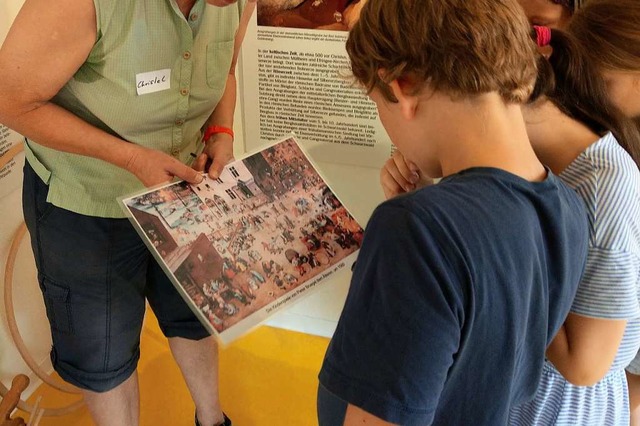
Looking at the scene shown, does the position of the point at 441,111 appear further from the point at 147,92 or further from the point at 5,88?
the point at 5,88

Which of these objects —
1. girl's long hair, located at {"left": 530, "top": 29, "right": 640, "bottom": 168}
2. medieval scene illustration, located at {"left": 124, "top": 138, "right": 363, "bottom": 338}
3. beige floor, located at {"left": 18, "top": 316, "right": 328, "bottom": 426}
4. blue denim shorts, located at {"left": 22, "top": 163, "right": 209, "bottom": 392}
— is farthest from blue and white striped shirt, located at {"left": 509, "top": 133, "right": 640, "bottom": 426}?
beige floor, located at {"left": 18, "top": 316, "right": 328, "bottom": 426}

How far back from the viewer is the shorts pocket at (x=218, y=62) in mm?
1230

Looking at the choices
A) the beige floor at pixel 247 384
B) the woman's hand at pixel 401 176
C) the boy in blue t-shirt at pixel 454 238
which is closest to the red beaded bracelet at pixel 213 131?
the woman's hand at pixel 401 176

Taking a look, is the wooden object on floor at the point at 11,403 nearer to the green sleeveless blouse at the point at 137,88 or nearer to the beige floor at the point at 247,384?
the beige floor at the point at 247,384

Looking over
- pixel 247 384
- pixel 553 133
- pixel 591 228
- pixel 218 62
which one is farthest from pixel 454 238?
pixel 247 384

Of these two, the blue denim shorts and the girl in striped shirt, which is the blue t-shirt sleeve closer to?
the girl in striped shirt

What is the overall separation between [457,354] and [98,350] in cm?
91

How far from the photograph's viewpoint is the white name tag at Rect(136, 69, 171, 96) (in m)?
1.10

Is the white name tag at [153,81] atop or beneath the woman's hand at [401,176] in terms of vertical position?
atop

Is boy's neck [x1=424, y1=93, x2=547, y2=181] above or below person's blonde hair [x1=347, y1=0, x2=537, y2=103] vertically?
below

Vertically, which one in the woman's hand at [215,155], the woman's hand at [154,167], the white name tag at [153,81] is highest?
the white name tag at [153,81]

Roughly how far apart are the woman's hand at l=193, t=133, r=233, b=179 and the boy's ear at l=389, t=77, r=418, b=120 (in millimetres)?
527

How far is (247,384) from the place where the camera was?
79.0 inches

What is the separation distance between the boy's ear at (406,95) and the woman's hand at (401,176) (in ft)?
0.97
